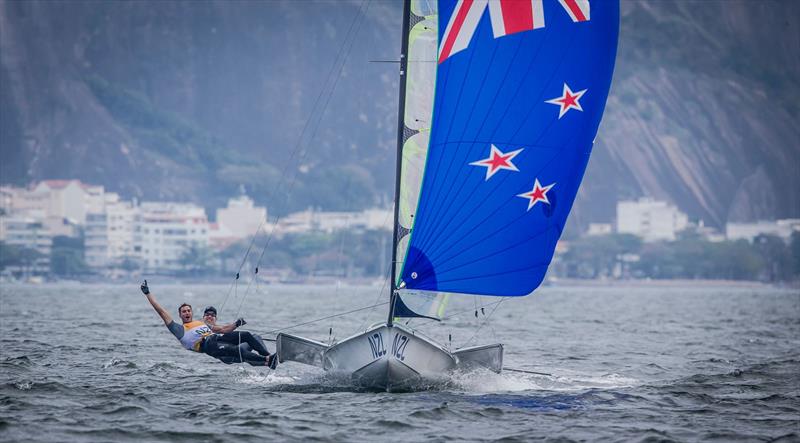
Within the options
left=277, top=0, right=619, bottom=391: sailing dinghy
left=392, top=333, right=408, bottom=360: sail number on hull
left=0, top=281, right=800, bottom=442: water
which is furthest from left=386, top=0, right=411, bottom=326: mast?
left=0, top=281, right=800, bottom=442: water

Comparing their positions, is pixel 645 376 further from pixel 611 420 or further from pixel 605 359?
pixel 611 420

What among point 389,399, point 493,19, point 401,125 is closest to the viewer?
Result: point 389,399

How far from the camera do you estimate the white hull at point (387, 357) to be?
20781mm

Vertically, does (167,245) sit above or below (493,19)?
above

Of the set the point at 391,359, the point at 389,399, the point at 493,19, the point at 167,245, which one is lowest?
the point at 389,399

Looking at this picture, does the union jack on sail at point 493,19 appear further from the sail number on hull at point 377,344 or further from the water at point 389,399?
the water at point 389,399

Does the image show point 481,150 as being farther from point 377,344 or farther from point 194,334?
point 194,334

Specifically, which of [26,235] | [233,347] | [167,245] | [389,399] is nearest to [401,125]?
[389,399]

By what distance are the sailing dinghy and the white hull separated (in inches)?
0.9

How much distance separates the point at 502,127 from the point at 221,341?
6136mm

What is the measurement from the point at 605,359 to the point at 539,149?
1108 centimetres

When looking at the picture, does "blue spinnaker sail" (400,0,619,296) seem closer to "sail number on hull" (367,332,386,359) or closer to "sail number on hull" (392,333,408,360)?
"sail number on hull" (392,333,408,360)

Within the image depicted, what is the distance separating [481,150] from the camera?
70.8ft

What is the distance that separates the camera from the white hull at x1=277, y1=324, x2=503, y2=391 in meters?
20.8
